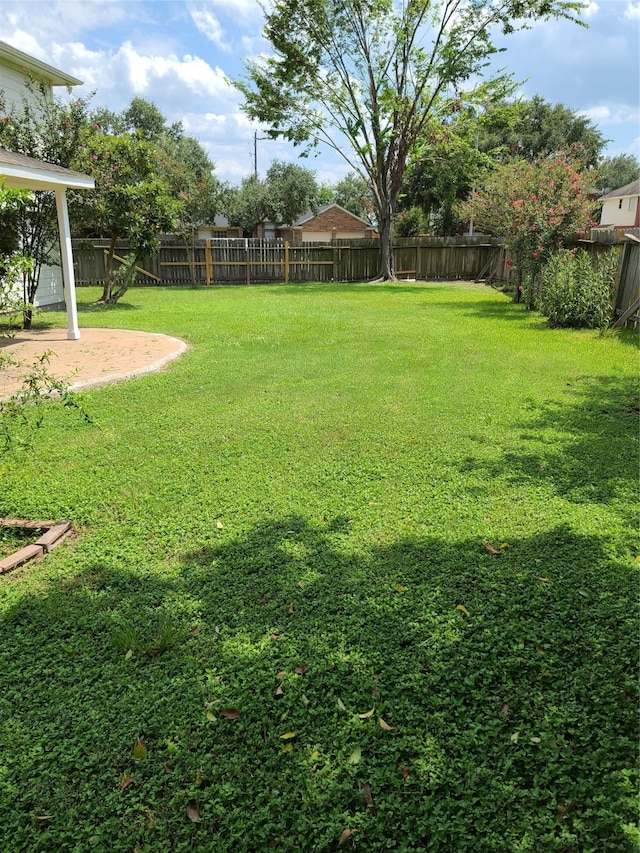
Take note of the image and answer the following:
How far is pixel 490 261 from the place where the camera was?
72.6 feet

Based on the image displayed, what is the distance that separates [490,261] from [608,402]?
57.8ft

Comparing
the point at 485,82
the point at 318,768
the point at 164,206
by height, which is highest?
the point at 485,82

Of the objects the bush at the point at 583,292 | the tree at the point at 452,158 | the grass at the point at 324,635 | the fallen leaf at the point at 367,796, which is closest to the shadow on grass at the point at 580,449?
the grass at the point at 324,635

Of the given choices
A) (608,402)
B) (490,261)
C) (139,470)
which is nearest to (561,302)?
(608,402)

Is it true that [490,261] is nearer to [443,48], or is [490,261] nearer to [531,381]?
[443,48]

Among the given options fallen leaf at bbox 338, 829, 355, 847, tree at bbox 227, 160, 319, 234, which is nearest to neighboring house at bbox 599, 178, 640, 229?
tree at bbox 227, 160, 319, 234

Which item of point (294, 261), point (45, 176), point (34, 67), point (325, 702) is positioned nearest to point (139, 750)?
point (325, 702)

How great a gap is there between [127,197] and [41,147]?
7.79ft

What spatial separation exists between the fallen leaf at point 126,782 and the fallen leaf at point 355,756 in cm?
72

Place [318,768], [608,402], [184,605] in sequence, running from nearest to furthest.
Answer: [318,768], [184,605], [608,402]

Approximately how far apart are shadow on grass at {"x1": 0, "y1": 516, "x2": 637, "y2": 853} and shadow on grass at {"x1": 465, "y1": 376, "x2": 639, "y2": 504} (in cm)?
98

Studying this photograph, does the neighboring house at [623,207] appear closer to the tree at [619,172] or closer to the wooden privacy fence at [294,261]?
the tree at [619,172]

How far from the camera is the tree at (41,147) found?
10516 mm

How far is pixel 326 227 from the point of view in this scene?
46.3 meters
